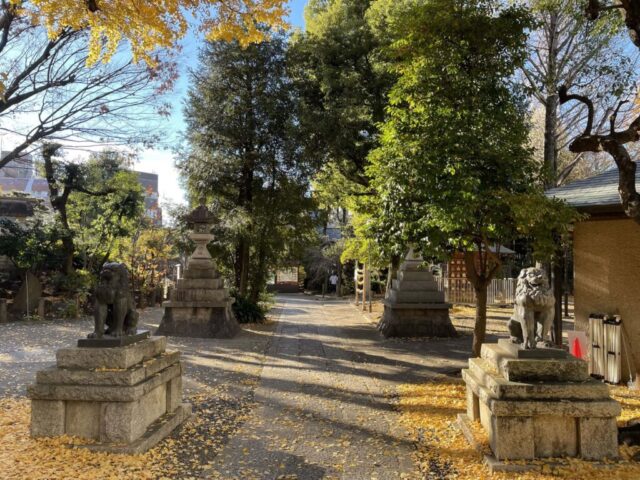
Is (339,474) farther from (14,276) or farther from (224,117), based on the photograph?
(14,276)

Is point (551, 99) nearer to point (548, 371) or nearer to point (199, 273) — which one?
point (199, 273)

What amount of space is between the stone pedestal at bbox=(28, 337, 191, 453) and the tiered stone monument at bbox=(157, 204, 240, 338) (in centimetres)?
819

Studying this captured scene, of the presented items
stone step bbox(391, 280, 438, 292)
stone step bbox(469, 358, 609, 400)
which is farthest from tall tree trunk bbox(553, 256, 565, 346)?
stone step bbox(469, 358, 609, 400)

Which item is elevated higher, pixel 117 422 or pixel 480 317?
pixel 480 317

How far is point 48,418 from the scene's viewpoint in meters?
4.56

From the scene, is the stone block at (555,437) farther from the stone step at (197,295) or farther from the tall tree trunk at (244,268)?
the tall tree trunk at (244,268)

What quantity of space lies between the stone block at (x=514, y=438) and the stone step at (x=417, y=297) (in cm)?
907

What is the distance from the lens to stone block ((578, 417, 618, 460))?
4242mm

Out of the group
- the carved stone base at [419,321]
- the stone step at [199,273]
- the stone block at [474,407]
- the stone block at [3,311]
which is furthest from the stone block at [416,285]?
the stone block at [3,311]

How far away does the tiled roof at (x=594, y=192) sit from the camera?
767cm

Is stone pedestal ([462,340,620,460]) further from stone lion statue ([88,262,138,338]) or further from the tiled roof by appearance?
the tiled roof

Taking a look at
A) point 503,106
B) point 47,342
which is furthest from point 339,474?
point 47,342

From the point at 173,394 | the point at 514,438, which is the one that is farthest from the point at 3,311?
the point at 514,438

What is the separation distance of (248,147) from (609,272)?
11.9 metres
